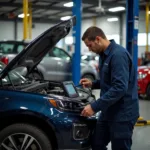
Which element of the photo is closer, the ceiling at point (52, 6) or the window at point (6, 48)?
the window at point (6, 48)

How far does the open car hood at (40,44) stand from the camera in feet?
11.9

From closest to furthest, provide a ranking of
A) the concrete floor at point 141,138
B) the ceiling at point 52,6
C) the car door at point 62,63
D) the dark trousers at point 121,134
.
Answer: the dark trousers at point 121,134 → the concrete floor at point 141,138 → the car door at point 62,63 → the ceiling at point 52,6

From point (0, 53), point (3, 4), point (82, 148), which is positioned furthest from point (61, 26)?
point (3, 4)

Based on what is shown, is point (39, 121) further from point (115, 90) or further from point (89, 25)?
point (89, 25)

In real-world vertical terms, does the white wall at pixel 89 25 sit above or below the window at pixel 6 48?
above

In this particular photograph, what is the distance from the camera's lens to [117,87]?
2.95m

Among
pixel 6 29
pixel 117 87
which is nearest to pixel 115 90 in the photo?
pixel 117 87

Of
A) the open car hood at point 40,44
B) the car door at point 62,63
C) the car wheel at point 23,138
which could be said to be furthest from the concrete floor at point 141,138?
the car door at point 62,63

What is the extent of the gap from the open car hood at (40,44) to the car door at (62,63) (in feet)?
23.4

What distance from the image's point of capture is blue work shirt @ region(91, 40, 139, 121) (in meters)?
2.96

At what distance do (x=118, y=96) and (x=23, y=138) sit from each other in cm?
128

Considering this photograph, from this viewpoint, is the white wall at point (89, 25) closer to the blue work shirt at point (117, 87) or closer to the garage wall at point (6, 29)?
the garage wall at point (6, 29)

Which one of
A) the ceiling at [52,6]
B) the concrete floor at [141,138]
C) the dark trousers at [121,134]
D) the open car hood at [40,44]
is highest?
the ceiling at [52,6]

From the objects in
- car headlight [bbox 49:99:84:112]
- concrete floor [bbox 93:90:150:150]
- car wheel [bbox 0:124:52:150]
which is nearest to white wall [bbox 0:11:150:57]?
concrete floor [bbox 93:90:150:150]
